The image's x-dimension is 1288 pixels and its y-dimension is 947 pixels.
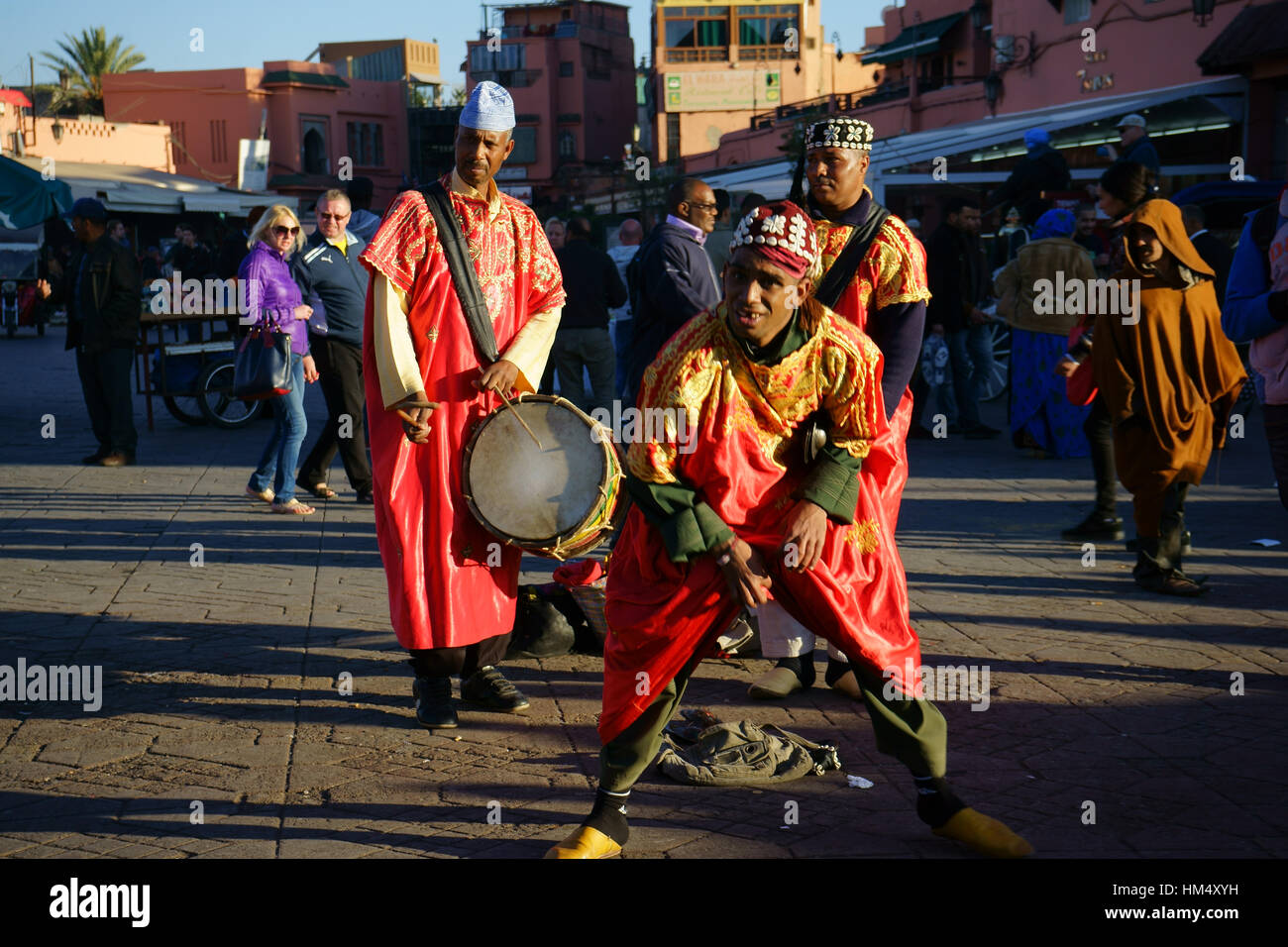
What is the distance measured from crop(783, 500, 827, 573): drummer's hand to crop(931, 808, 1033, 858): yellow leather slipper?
80 cm

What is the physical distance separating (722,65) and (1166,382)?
5493 centimetres

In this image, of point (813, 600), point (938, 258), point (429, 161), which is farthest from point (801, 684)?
point (429, 161)

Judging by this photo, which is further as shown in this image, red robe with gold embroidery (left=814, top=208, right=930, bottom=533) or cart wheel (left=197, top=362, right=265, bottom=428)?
cart wheel (left=197, top=362, right=265, bottom=428)

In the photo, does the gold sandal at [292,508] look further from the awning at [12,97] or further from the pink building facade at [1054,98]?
the awning at [12,97]

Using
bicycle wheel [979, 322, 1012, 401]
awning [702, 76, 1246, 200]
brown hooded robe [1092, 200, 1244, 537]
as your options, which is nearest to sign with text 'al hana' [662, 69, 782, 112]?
awning [702, 76, 1246, 200]

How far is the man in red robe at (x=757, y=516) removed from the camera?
351cm

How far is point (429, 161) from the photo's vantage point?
65.7 m

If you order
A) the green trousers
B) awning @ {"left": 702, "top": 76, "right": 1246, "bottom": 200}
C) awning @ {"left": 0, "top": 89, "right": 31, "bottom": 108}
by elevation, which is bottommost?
the green trousers

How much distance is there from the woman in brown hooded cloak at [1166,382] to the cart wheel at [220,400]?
931cm

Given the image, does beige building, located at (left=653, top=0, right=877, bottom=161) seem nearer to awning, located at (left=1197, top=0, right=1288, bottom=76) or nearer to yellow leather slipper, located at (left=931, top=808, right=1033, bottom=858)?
awning, located at (left=1197, top=0, right=1288, bottom=76)

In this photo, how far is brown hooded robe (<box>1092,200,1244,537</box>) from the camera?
266 inches

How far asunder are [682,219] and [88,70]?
213 feet

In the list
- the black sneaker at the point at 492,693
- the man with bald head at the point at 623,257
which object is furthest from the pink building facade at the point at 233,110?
the black sneaker at the point at 492,693

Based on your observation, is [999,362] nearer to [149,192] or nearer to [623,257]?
[623,257]
